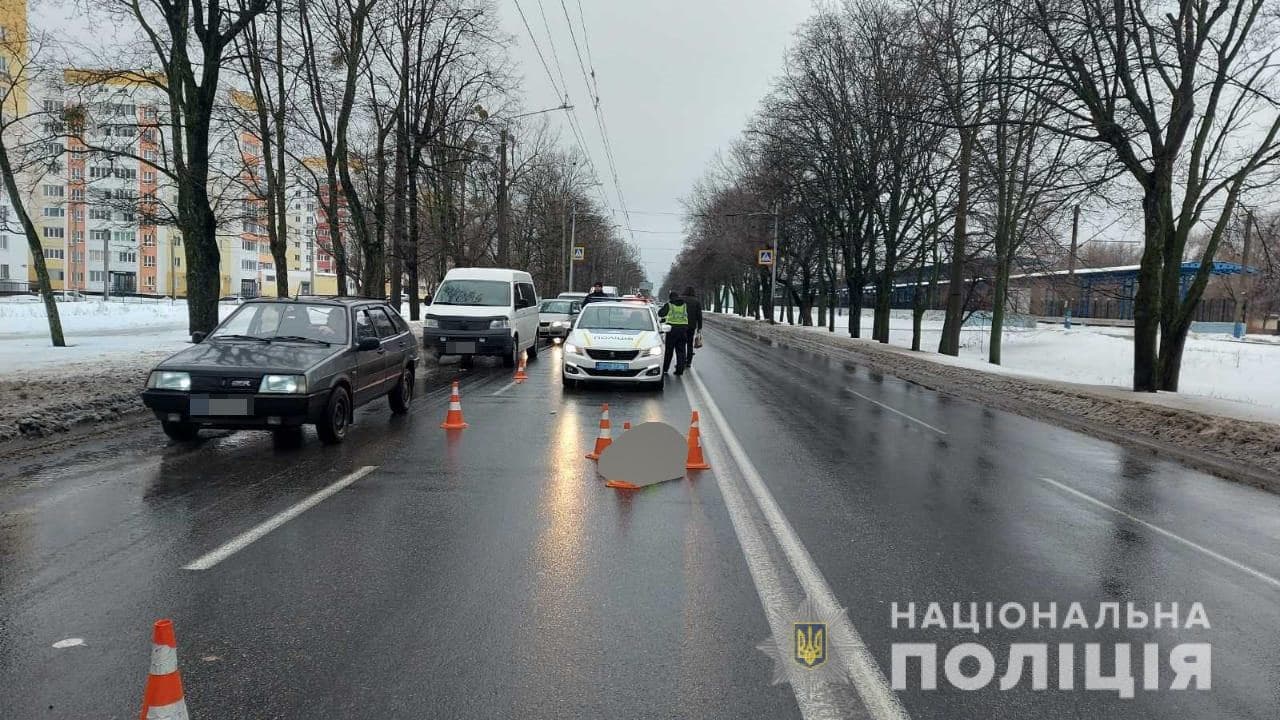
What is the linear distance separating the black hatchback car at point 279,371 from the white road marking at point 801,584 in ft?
13.5

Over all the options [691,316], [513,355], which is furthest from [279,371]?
[691,316]

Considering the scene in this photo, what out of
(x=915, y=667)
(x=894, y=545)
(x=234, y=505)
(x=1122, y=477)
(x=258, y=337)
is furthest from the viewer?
(x=258, y=337)

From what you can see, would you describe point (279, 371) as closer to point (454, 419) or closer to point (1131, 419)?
point (454, 419)

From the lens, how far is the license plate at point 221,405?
25.6 ft

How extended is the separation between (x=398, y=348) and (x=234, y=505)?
5048mm

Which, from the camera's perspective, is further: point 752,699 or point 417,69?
point 417,69

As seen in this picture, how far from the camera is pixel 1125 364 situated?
1198 inches

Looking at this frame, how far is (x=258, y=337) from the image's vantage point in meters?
8.84

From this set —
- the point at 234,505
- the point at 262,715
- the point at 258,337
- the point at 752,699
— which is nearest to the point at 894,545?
the point at 752,699

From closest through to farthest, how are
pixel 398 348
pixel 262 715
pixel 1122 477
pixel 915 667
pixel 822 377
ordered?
pixel 262 715
pixel 915 667
pixel 1122 477
pixel 398 348
pixel 822 377

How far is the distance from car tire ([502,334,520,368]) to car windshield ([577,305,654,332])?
2.76 m

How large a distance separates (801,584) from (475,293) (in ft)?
50.1

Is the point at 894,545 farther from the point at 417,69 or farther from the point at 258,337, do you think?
the point at 417,69

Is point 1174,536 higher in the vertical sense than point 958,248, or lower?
lower
